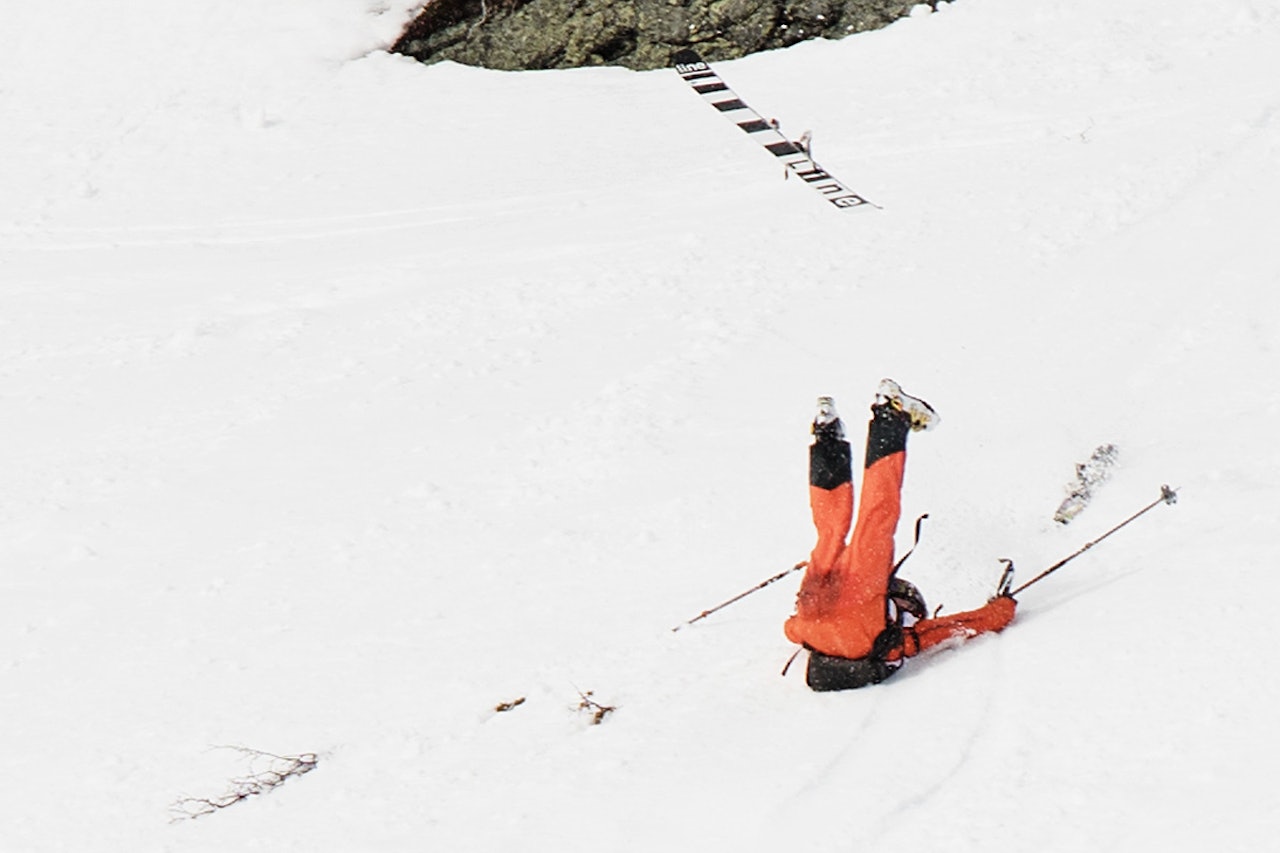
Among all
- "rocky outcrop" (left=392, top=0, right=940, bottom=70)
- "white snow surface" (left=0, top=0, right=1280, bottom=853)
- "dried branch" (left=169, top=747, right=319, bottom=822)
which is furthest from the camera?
"rocky outcrop" (left=392, top=0, right=940, bottom=70)

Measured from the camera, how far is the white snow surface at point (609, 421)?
5.62 metres

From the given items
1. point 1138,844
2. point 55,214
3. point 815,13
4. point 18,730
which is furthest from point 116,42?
point 1138,844

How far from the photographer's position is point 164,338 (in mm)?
9805

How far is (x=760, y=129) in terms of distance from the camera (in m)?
11.2

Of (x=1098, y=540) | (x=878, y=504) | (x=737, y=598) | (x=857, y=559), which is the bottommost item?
(x=737, y=598)

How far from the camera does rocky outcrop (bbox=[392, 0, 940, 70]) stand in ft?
→ 40.2

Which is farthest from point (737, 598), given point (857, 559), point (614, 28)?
point (614, 28)

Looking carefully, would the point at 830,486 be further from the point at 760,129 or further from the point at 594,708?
the point at 760,129

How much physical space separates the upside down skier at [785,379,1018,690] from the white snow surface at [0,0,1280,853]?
180mm

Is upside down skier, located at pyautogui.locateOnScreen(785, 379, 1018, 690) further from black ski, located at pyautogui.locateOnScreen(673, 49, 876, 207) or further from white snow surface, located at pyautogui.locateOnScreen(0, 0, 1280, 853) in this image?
black ski, located at pyautogui.locateOnScreen(673, 49, 876, 207)

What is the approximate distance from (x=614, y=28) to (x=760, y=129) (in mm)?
1924

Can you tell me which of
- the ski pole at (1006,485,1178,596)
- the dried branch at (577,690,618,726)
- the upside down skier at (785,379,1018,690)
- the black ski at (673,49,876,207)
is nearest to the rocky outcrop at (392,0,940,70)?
the black ski at (673,49,876,207)

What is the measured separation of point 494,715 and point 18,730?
2171 mm

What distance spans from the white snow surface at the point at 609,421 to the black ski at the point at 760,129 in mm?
153
